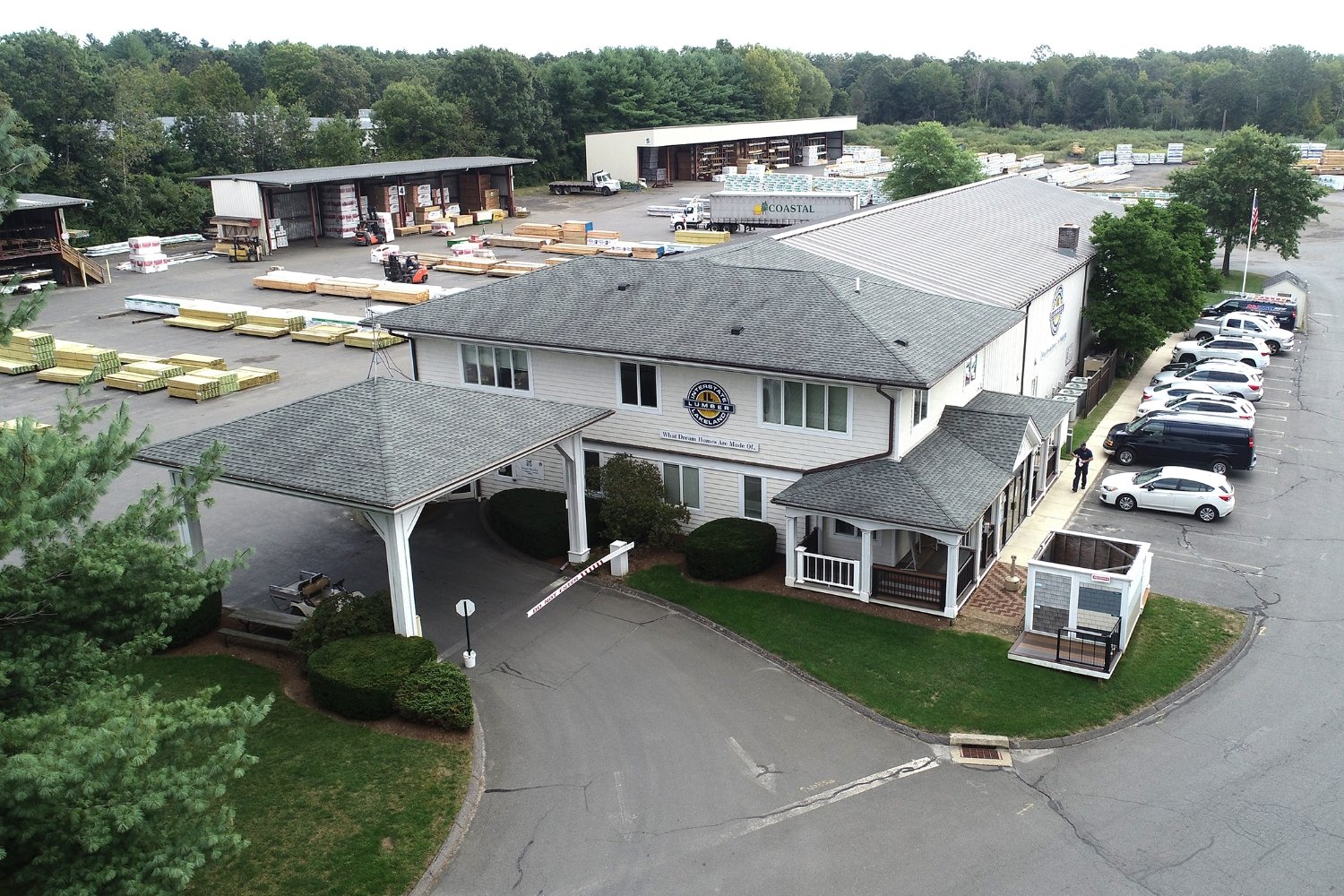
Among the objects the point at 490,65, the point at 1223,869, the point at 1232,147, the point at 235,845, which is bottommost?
the point at 1223,869

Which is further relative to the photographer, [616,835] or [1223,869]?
[616,835]

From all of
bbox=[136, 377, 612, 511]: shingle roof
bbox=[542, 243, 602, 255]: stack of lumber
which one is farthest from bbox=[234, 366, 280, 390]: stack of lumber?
bbox=[542, 243, 602, 255]: stack of lumber

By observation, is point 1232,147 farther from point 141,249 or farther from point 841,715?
point 141,249

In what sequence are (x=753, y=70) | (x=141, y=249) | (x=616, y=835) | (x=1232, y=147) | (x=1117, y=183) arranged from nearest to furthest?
(x=616, y=835) → (x=1232, y=147) → (x=141, y=249) → (x=1117, y=183) → (x=753, y=70)

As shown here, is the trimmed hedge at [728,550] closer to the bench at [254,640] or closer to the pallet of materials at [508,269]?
the bench at [254,640]

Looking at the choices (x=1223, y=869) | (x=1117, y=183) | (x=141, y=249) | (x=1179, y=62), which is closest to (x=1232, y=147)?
(x=1117, y=183)

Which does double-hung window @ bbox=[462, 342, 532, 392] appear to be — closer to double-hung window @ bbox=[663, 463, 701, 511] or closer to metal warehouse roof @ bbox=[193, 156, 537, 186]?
double-hung window @ bbox=[663, 463, 701, 511]
